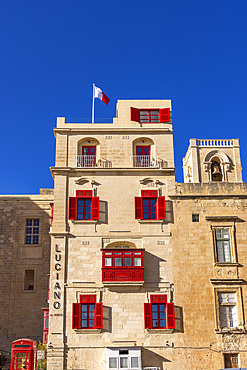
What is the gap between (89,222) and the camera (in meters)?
32.2

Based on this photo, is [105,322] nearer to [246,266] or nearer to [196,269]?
[196,269]

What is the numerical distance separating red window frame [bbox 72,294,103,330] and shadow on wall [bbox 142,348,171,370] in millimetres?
3252

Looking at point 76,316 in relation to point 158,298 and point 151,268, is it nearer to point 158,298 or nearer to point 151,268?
point 158,298

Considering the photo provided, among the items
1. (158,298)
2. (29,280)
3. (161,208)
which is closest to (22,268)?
(29,280)

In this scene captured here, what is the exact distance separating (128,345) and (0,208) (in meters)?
16.7

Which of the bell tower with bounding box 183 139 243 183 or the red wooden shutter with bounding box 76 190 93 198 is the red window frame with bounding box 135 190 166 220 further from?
the bell tower with bounding box 183 139 243 183

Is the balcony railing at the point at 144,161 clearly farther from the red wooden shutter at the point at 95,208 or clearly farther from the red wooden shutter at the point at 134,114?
the red wooden shutter at the point at 95,208

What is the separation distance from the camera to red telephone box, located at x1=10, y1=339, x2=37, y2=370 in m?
31.0

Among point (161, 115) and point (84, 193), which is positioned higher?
point (161, 115)

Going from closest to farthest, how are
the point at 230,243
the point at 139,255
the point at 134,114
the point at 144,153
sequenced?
the point at 139,255 → the point at 230,243 → the point at 144,153 → the point at 134,114

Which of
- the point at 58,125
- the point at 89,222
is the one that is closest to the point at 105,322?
the point at 89,222

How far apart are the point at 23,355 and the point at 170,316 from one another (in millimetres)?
9937

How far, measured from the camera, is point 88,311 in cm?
3052

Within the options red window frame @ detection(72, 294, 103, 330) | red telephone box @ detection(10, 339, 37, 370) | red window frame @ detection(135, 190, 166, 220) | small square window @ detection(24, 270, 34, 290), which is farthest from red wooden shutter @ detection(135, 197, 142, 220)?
small square window @ detection(24, 270, 34, 290)
